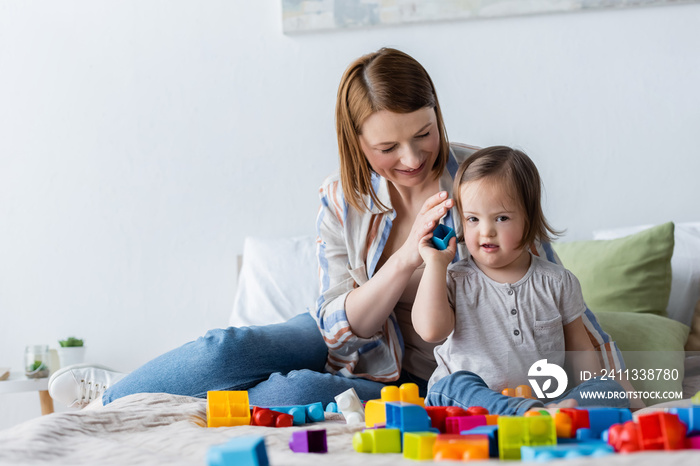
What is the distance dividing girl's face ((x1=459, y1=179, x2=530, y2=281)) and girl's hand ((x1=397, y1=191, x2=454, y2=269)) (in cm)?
4

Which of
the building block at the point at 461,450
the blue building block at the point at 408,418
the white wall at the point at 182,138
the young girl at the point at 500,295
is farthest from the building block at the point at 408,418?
the white wall at the point at 182,138

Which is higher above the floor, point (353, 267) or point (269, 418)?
point (353, 267)

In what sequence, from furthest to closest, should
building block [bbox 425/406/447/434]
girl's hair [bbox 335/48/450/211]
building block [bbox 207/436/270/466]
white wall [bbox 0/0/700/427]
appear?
white wall [bbox 0/0/700/427], girl's hair [bbox 335/48/450/211], building block [bbox 425/406/447/434], building block [bbox 207/436/270/466]

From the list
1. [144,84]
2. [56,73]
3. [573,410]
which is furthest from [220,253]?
[573,410]

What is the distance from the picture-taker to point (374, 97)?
134cm

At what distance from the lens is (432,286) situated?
123 cm

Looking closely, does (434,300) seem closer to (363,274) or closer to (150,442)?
(363,274)

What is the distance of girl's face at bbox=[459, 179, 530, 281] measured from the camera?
4.05ft

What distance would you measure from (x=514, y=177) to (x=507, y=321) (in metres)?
0.26

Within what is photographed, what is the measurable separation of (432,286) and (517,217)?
20 cm

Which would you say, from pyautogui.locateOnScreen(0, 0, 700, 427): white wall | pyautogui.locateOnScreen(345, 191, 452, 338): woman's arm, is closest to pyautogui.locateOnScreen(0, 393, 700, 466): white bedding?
pyautogui.locateOnScreen(345, 191, 452, 338): woman's arm

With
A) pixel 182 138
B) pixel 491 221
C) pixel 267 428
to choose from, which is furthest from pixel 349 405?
pixel 182 138

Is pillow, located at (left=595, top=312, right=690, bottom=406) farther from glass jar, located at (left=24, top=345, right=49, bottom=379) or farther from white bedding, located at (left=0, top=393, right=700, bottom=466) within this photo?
glass jar, located at (left=24, top=345, right=49, bottom=379)

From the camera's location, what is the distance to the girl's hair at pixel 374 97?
1.33 m
